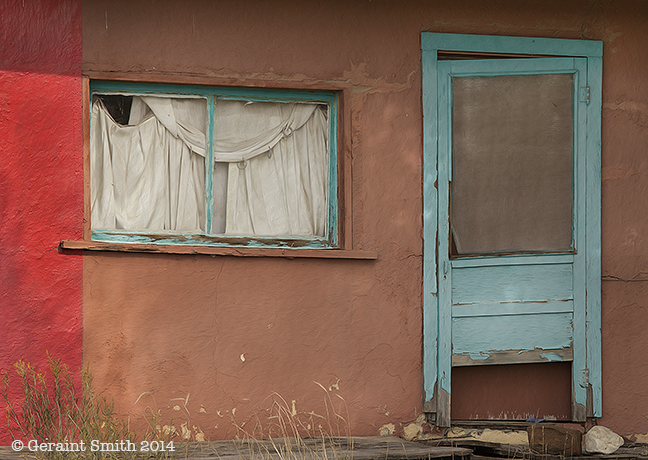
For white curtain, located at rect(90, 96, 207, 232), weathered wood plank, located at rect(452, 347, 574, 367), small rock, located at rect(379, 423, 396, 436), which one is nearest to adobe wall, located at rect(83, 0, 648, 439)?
small rock, located at rect(379, 423, 396, 436)

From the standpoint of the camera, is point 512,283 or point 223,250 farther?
point 512,283

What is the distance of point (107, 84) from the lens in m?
4.59

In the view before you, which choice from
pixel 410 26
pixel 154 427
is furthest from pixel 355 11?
pixel 154 427

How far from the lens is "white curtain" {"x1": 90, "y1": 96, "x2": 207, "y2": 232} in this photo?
460 cm

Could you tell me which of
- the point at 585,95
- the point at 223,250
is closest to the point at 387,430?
the point at 223,250

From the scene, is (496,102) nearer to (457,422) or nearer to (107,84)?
(457,422)

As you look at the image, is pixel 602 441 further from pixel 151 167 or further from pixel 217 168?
pixel 151 167

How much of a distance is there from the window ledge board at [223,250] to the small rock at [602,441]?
195 cm

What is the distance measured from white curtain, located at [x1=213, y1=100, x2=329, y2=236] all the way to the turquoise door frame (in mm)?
785

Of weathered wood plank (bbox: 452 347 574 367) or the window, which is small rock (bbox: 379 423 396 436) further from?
the window

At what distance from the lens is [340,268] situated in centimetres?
471

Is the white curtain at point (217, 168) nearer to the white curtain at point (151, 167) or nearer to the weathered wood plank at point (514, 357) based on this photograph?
the white curtain at point (151, 167)

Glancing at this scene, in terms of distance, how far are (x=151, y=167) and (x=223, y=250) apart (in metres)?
0.78

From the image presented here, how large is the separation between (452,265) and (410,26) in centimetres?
175
